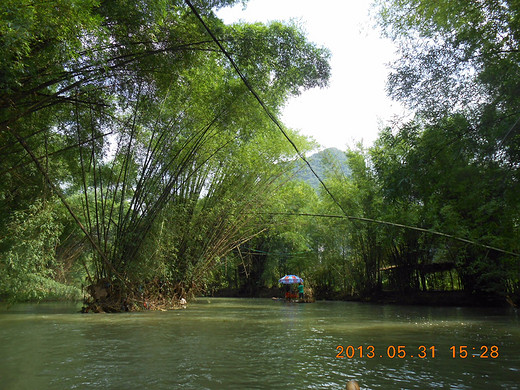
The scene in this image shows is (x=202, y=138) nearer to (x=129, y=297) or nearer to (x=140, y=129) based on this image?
(x=140, y=129)

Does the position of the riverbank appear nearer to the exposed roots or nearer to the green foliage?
the exposed roots

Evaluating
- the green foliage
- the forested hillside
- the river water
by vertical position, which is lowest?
the river water

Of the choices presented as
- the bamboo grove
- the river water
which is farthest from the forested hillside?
the river water

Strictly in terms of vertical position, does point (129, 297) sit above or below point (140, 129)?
below

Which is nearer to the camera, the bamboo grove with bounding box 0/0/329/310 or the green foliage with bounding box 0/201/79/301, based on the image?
the bamboo grove with bounding box 0/0/329/310

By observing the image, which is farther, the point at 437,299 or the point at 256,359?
the point at 437,299

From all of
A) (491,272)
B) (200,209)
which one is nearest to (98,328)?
(200,209)

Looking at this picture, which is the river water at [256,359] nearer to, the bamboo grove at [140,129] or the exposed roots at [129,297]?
the bamboo grove at [140,129]

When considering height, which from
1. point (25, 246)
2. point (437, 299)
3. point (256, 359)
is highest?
point (25, 246)
